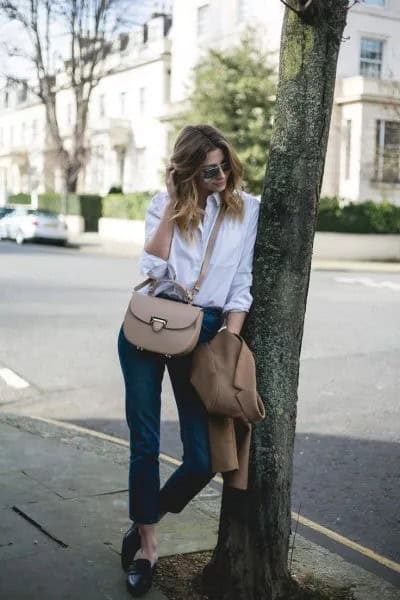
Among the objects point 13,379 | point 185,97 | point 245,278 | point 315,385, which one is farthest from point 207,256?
point 185,97

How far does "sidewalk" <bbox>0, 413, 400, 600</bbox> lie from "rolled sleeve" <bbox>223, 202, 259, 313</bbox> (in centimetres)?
120

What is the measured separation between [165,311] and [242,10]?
33.8 meters

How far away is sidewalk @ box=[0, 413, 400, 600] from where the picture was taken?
10.8 ft

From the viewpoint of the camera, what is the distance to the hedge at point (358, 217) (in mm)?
26750

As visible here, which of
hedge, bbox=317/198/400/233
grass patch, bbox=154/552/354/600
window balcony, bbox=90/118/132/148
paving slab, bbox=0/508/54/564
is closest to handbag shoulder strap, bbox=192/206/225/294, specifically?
grass patch, bbox=154/552/354/600

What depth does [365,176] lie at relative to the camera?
97.9 ft

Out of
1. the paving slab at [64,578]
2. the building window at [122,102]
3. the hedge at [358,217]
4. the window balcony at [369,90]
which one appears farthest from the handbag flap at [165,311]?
the building window at [122,102]

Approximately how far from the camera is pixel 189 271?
127 inches

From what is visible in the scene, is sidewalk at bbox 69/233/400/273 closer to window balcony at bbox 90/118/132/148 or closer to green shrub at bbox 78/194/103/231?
green shrub at bbox 78/194/103/231

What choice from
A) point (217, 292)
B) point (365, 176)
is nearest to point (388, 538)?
point (217, 292)

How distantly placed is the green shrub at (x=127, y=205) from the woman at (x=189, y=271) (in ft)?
93.8

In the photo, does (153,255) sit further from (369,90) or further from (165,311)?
(369,90)

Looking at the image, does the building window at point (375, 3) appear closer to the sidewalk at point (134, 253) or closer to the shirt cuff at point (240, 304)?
the sidewalk at point (134, 253)

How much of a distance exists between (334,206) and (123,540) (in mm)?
24181
